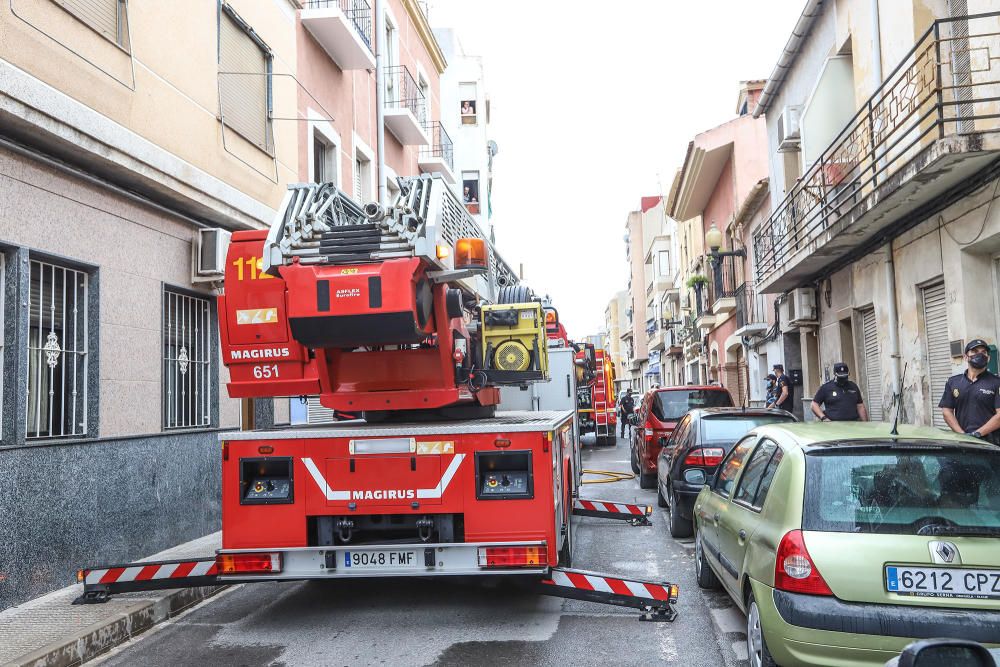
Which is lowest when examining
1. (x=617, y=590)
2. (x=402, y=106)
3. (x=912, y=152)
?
(x=617, y=590)

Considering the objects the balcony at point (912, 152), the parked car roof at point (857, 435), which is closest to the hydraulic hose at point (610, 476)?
the balcony at point (912, 152)

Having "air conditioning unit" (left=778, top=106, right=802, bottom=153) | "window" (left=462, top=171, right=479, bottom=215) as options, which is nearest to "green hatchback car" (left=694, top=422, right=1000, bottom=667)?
"air conditioning unit" (left=778, top=106, right=802, bottom=153)

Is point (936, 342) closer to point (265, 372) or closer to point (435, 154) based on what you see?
point (265, 372)

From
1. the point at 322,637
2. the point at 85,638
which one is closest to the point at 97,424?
the point at 85,638

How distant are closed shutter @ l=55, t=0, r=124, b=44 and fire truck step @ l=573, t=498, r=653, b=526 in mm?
7296

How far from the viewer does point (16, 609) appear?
21.6 feet

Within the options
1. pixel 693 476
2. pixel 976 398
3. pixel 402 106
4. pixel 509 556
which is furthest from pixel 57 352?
pixel 402 106

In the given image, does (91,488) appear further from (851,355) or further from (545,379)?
(851,355)

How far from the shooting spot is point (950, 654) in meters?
2.31

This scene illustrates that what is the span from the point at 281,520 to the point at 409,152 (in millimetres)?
15415

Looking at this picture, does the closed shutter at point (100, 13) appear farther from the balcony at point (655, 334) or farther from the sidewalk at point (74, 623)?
the balcony at point (655, 334)

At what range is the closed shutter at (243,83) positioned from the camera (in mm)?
11203

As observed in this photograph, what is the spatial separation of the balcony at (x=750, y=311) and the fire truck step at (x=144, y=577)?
56.0 ft

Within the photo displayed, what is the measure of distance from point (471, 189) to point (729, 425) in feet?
83.5
